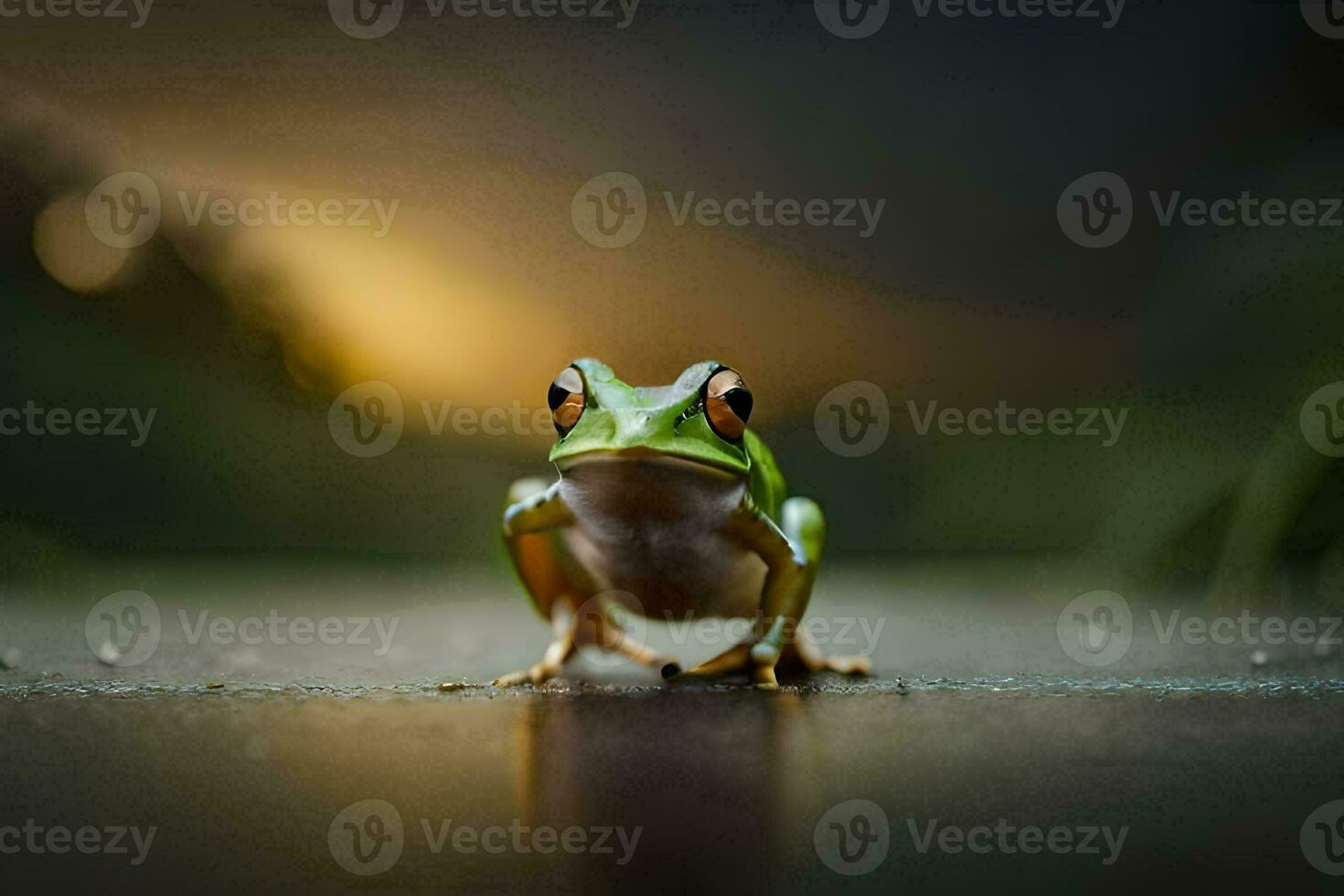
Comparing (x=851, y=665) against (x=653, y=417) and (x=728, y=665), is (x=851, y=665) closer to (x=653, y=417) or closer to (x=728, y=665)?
(x=728, y=665)

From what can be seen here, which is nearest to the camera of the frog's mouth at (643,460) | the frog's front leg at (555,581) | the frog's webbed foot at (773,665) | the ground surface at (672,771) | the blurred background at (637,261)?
the ground surface at (672,771)

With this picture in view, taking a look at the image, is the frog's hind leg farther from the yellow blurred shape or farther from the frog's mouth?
the yellow blurred shape

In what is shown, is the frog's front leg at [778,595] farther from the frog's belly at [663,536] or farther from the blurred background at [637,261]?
the blurred background at [637,261]

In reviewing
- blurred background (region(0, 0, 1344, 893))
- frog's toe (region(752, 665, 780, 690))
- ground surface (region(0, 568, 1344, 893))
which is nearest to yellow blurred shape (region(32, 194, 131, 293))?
blurred background (region(0, 0, 1344, 893))

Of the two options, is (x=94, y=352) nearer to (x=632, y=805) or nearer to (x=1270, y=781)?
(x=632, y=805)

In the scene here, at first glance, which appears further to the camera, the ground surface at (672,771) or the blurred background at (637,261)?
the blurred background at (637,261)

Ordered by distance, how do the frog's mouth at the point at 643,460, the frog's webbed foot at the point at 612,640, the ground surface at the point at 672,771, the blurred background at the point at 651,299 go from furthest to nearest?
the blurred background at the point at 651,299
the frog's webbed foot at the point at 612,640
the frog's mouth at the point at 643,460
the ground surface at the point at 672,771

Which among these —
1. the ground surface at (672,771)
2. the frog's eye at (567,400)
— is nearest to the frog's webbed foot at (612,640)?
the ground surface at (672,771)

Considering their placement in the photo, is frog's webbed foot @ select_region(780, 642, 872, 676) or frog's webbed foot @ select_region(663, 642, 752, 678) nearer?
frog's webbed foot @ select_region(663, 642, 752, 678)
